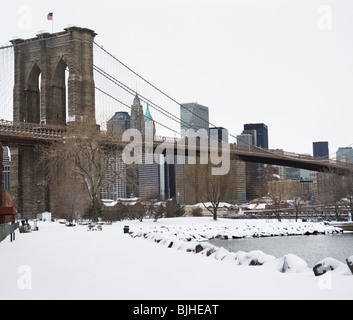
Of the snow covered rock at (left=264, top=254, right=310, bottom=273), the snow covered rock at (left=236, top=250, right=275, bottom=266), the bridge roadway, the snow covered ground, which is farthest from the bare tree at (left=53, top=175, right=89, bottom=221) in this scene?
the snow covered rock at (left=264, top=254, right=310, bottom=273)

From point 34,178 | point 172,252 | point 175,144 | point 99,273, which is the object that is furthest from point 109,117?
point 99,273

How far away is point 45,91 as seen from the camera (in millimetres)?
54594

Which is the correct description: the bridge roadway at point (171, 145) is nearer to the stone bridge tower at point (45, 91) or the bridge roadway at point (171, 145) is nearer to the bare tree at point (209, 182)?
the stone bridge tower at point (45, 91)

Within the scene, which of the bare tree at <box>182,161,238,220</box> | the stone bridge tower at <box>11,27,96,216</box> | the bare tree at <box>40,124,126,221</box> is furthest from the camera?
the stone bridge tower at <box>11,27,96,216</box>

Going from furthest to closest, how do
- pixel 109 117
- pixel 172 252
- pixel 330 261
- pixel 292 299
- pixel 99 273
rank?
pixel 109 117 < pixel 172 252 < pixel 99 273 < pixel 330 261 < pixel 292 299

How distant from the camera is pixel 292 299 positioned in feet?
21.9

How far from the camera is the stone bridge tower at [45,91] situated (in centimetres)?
5256

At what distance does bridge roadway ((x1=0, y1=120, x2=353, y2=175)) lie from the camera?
4572 centimetres

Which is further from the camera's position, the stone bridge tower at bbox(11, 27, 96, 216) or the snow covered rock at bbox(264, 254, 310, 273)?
the stone bridge tower at bbox(11, 27, 96, 216)

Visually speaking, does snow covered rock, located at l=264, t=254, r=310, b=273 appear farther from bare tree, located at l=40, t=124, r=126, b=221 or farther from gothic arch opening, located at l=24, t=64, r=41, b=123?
gothic arch opening, located at l=24, t=64, r=41, b=123

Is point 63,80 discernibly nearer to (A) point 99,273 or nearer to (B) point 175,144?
(B) point 175,144

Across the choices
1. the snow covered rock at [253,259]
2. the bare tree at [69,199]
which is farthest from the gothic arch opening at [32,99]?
the snow covered rock at [253,259]

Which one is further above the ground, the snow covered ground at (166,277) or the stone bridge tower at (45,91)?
the stone bridge tower at (45,91)

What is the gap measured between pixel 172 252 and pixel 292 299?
7.39 m
